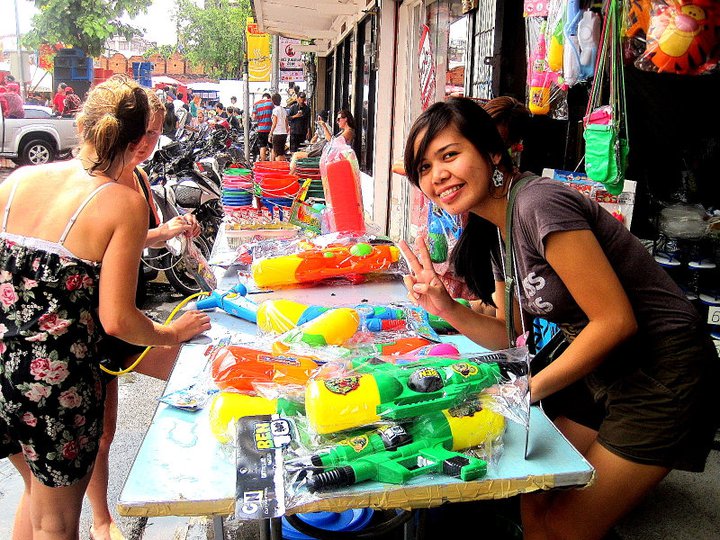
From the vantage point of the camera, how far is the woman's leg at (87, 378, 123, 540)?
272 cm

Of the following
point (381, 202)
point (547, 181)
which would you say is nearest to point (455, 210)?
point (547, 181)

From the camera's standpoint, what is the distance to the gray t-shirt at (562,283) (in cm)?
165

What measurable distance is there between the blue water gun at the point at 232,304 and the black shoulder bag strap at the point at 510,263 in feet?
3.68

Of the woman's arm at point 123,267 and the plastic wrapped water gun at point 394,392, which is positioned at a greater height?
the woman's arm at point 123,267

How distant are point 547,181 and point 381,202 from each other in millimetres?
6999

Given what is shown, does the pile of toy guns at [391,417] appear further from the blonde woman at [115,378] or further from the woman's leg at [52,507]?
the blonde woman at [115,378]

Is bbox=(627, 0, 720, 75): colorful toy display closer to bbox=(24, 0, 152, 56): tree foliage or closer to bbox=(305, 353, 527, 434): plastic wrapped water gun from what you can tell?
bbox=(305, 353, 527, 434): plastic wrapped water gun

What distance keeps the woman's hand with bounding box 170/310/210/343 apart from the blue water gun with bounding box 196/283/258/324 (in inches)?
12.9

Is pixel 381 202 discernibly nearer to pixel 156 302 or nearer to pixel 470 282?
pixel 156 302

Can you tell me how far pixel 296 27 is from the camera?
49.5ft

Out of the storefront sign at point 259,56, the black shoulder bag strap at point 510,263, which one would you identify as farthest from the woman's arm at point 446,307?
the storefront sign at point 259,56

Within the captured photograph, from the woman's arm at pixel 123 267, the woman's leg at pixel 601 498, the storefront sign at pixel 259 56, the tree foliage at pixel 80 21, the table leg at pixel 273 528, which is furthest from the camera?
the storefront sign at pixel 259 56

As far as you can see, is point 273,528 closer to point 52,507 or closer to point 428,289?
point 428,289

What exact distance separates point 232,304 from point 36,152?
15071mm
